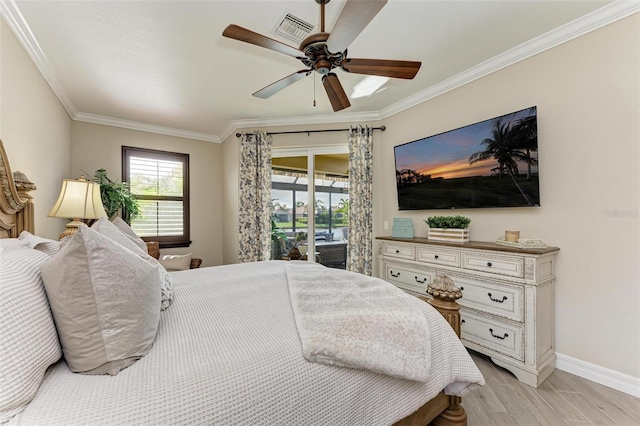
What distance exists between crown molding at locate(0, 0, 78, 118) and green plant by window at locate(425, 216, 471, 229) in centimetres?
376

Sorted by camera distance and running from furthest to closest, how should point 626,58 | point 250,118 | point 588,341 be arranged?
point 250,118 < point 588,341 < point 626,58

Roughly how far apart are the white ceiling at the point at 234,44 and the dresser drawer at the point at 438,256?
1808 mm

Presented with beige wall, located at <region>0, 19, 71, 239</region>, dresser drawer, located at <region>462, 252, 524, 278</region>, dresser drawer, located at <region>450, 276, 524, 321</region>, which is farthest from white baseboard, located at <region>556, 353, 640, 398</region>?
beige wall, located at <region>0, 19, 71, 239</region>

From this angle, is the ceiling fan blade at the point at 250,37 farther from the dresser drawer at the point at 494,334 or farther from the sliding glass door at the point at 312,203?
the dresser drawer at the point at 494,334

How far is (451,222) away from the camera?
2.78 m

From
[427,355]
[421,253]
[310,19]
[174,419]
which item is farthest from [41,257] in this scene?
[421,253]

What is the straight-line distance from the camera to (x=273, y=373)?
2.93 feet

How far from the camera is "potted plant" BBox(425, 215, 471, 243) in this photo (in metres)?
2.69

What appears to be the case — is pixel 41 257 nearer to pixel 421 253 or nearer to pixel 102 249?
pixel 102 249

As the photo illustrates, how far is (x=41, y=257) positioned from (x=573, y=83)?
11.5ft

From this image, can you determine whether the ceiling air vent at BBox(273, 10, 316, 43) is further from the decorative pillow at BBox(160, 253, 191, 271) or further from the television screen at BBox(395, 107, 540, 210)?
the decorative pillow at BBox(160, 253, 191, 271)

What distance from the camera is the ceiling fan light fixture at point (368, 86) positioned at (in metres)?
2.97

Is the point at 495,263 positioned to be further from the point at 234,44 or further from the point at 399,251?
the point at 234,44

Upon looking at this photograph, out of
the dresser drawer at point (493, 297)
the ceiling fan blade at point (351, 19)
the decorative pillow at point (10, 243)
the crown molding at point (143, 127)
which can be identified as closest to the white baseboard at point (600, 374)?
the dresser drawer at point (493, 297)
